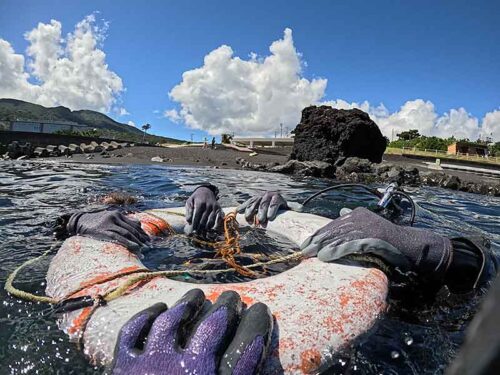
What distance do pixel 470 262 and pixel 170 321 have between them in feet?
7.73

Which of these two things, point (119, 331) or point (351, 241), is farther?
point (351, 241)

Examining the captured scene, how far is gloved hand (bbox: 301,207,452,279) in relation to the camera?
2662 millimetres

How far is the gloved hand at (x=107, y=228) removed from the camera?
10.2 ft

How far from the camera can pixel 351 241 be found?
2674 mm

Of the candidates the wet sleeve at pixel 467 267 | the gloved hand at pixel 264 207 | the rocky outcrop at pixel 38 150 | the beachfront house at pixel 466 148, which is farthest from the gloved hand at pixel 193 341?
the beachfront house at pixel 466 148

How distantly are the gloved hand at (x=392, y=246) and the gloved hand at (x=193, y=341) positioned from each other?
103cm

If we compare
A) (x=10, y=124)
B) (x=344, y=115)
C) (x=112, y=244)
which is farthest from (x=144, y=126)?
(x=112, y=244)

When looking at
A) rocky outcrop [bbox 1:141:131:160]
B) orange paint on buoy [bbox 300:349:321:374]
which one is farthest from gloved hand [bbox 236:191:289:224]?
rocky outcrop [bbox 1:141:131:160]

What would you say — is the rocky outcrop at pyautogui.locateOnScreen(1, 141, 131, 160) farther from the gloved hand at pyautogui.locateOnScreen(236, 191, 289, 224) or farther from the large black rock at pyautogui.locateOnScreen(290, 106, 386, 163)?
the gloved hand at pyautogui.locateOnScreen(236, 191, 289, 224)

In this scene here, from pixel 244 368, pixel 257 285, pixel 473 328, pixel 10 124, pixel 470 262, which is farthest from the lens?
pixel 10 124

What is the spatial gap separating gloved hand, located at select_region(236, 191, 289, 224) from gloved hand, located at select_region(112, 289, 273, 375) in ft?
7.71

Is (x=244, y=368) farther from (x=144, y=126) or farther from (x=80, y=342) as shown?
(x=144, y=126)

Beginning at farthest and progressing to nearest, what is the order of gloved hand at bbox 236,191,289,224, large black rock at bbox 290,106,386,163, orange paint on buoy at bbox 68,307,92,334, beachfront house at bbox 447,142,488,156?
beachfront house at bbox 447,142,488,156 < large black rock at bbox 290,106,386,163 < gloved hand at bbox 236,191,289,224 < orange paint on buoy at bbox 68,307,92,334

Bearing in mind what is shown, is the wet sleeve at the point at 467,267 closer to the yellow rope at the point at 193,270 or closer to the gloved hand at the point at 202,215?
the yellow rope at the point at 193,270
